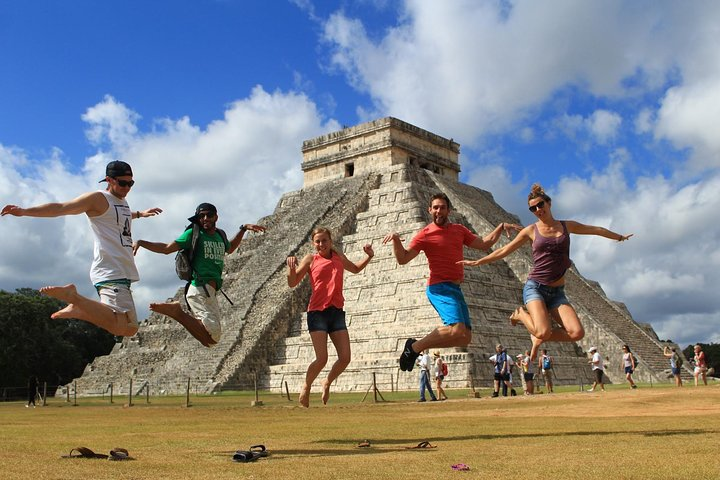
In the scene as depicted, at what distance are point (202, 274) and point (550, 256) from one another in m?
4.11

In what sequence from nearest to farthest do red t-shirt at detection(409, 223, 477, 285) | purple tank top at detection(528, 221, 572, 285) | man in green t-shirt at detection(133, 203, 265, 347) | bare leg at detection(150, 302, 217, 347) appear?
bare leg at detection(150, 302, 217, 347) < man in green t-shirt at detection(133, 203, 265, 347) < purple tank top at detection(528, 221, 572, 285) < red t-shirt at detection(409, 223, 477, 285)

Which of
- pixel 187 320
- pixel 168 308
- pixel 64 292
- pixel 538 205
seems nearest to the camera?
pixel 64 292

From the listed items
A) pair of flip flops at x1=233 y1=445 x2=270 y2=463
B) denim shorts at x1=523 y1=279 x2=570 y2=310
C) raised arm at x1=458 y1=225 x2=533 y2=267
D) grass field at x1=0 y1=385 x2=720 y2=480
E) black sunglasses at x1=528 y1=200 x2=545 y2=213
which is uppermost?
black sunglasses at x1=528 y1=200 x2=545 y2=213

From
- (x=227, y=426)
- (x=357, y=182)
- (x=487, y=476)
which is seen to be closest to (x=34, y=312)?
(x=357, y=182)

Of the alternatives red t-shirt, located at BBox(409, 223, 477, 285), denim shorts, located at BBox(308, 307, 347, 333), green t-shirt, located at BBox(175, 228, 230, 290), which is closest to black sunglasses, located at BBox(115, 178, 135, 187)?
green t-shirt, located at BBox(175, 228, 230, 290)

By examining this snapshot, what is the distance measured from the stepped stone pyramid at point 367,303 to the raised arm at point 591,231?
1691cm

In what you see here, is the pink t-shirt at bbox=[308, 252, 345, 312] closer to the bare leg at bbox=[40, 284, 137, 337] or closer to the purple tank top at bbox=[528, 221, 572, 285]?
the purple tank top at bbox=[528, 221, 572, 285]

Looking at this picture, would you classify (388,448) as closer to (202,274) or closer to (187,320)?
(187,320)

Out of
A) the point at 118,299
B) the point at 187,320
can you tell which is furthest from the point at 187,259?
the point at 118,299

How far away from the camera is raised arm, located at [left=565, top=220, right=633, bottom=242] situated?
368 inches

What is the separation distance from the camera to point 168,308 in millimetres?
8961

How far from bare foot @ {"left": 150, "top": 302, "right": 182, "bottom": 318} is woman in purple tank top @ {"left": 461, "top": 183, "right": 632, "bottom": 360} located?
11.1 ft

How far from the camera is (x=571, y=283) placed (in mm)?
36812

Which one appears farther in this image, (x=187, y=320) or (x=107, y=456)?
(x=187, y=320)
